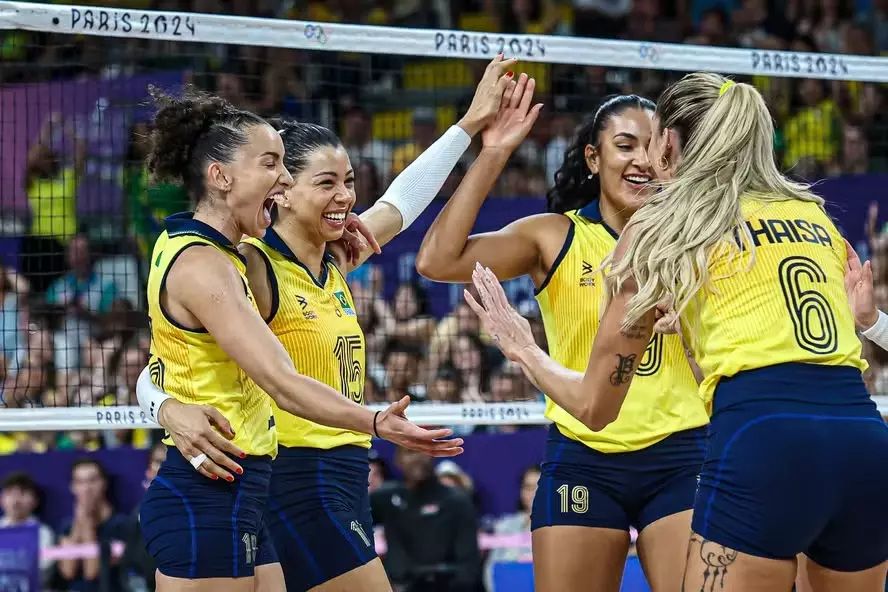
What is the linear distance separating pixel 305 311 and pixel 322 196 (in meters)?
0.47

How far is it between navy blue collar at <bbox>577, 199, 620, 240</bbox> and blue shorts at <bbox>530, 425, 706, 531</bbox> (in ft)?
2.73

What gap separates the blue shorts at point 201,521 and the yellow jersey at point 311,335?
49 centimetres

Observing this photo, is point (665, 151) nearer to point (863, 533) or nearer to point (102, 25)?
point (863, 533)

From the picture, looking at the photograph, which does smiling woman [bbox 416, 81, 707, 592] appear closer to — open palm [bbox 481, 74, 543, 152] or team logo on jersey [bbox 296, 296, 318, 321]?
open palm [bbox 481, 74, 543, 152]

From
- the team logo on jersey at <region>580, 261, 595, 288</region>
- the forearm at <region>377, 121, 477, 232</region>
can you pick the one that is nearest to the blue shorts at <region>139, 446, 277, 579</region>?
the team logo on jersey at <region>580, 261, 595, 288</region>

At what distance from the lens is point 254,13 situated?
41.8ft

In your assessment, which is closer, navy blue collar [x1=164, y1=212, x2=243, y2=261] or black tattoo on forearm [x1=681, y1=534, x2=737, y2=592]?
black tattoo on forearm [x1=681, y1=534, x2=737, y2=592]

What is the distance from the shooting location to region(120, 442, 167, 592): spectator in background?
25.4 ft

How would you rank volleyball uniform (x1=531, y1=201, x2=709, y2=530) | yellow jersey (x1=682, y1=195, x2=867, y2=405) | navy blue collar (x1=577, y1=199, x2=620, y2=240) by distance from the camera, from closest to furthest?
1. yellow jersey (x1=682, y1=195, x2=867, y2=405)
2. volleyball uniform (x1=531, y1=201, x2=709, y2=530)
3. navy blue collar (x1=577, y1=199, x2=620, y2=240)

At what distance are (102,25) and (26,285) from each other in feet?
14.7

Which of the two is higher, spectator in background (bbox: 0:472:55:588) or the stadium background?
the stadium background

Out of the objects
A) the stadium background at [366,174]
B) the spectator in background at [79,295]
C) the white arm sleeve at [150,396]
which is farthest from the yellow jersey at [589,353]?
the spectator in background at [79,295]

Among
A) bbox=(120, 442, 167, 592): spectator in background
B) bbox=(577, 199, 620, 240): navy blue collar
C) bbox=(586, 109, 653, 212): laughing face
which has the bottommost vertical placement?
bbox=(120, 442, 167, 592): spectator in background

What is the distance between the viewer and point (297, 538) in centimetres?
414
